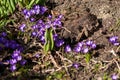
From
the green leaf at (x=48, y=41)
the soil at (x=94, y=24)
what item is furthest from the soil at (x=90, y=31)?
the green leaf at (x=48, y=41)

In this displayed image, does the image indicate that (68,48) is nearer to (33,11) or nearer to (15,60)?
(15,60)

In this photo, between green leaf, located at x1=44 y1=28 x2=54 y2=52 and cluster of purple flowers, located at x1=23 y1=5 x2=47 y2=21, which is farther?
cluster of purple flowers, located at x1=23 y1=5 x2=47 y2=21

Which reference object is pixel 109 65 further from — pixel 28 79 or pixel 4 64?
pixel 4 64

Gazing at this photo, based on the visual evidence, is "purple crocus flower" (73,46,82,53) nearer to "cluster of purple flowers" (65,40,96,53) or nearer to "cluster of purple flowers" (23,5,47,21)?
"cluster of purple flowers" (65,40,96,53)

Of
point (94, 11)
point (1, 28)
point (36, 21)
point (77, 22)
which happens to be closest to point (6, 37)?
point (1, 28)

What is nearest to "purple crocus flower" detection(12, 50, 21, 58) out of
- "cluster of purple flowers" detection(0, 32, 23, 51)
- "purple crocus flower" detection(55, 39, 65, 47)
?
"cluster of purple flowers" detection(0, 32, 23, 51)

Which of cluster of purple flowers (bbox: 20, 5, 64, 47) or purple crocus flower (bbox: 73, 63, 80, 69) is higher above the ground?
cluster of purple flowers (bbox: 20, 5, 64, 47)

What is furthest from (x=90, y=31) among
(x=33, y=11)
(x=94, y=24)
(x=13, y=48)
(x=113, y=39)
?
(x=13, y=48)
